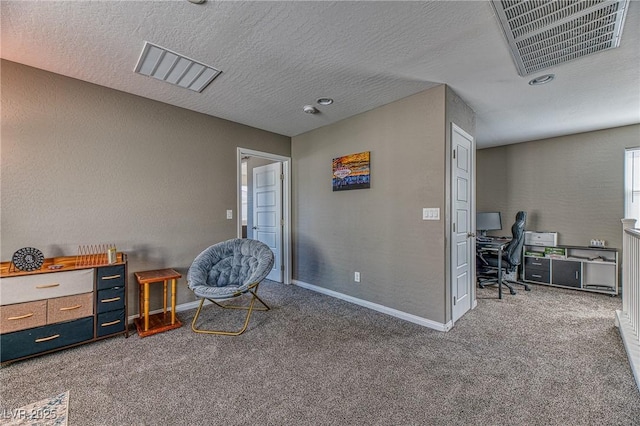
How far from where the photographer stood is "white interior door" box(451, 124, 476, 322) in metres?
2.91

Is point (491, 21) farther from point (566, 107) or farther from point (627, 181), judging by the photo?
point (627, 181)

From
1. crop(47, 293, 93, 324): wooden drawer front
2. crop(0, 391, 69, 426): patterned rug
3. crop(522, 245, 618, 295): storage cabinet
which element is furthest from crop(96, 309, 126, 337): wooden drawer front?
crop(522, 245, 618, 295): storage cabinet

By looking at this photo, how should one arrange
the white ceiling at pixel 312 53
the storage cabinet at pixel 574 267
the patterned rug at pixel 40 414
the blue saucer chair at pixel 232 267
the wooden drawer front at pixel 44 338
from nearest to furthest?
1. the patterned rug at pixel 40 414
2. the white ceiling at pixel 312 53
3. the wooden drawer front at pixel 44 338
4. the blue saucer chair at pixel 232 267
5. the storage cabinet at pixel 574 267

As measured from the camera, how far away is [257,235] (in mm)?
5078

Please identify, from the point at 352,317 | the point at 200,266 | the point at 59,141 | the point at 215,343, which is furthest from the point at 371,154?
the point at 59,141

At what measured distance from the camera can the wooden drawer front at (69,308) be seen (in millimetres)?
2219

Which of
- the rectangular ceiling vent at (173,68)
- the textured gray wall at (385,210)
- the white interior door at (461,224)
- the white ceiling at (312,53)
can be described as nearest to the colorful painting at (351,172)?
the textured gray wall at (385,210)

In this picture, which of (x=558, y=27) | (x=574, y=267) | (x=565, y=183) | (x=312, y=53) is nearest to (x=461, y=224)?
(x=558, y=27)

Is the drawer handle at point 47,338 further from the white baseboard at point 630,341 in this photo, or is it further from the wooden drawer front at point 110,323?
the white baseboard at point 630,341

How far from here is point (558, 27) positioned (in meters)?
1.86

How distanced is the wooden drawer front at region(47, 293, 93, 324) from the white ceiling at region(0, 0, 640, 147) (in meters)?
1.97

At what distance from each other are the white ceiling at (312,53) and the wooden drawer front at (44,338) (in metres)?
2.18

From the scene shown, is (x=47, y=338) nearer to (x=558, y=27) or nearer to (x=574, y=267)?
(x=558, y=27)

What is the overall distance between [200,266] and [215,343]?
896 millimetres
